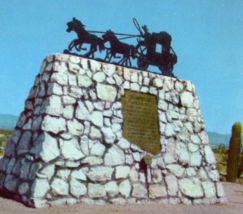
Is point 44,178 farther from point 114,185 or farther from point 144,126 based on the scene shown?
point 144,126

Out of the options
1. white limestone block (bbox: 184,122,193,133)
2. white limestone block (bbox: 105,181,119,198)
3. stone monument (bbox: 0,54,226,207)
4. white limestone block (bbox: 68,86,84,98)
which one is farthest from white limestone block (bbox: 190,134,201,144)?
white limestone block (bbox: 68,86,84,98)

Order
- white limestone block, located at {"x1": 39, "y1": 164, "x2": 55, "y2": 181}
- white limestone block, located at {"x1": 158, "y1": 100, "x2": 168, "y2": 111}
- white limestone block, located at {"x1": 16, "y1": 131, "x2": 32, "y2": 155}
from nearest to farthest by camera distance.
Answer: white limestone block, located at {"x1": 39, "y1": 164, "x2": 55, "y2": 181}
white limestone block, located at {"x1": 16, "y1": 131, "x2": 32, "y2": 155}
white limestone block, located at {"x1": 158, "y1": 100, "x2": 168, "y2": 111}

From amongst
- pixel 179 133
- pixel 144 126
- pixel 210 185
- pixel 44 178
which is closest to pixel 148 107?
pixel 144 126

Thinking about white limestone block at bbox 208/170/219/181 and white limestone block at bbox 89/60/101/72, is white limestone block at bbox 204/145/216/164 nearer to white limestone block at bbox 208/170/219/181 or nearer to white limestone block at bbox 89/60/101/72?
white limestone block at bbox 208/170/219/181

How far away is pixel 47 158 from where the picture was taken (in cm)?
487

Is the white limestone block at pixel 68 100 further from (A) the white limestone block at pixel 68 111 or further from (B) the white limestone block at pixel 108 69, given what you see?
(B) the white limestone block at pixel 108 69

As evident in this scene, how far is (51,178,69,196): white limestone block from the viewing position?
482 cm

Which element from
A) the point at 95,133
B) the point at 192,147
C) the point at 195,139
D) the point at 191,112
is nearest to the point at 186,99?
the point at 191,112

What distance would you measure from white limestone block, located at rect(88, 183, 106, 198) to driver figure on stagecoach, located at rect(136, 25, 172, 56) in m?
3.50

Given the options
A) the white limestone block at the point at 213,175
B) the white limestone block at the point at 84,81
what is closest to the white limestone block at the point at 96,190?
the white limestone block at the point at 84,81

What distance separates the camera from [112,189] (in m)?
5.39

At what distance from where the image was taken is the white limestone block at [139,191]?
→ 18.4 ft

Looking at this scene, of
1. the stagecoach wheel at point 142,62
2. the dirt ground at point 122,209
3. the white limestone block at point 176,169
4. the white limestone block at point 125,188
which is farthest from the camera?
the stagecoach wheel at point 142,62

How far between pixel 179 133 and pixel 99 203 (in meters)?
2.42
